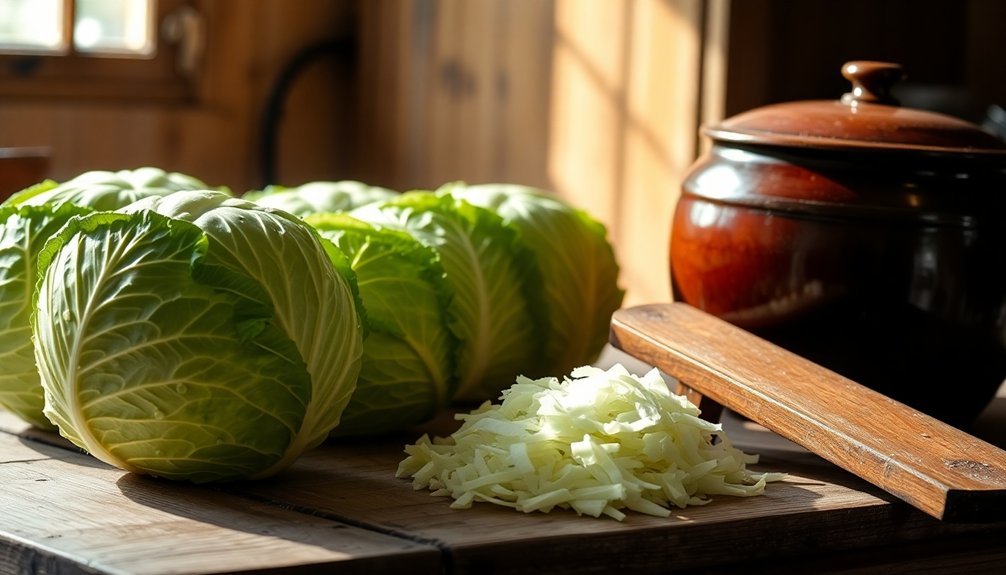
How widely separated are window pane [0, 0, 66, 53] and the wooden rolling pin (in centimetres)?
237

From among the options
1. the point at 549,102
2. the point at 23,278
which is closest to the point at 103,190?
the point at 23,278

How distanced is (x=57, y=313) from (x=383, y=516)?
29 centimetres

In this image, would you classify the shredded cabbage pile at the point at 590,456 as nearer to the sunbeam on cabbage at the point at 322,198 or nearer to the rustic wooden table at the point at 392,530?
the rustic wooden table at the point at 392,530

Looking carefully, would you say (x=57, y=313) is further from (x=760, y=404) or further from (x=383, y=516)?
(x=760, y=404)

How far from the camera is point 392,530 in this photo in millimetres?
876

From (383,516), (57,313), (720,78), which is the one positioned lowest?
(383,516)

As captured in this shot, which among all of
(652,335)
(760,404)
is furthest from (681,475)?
(652,335)

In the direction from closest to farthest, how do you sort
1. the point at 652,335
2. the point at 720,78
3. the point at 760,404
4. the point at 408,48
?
the point at 760,404
the point at 652,335
the point at 720,78
the point at 408,48

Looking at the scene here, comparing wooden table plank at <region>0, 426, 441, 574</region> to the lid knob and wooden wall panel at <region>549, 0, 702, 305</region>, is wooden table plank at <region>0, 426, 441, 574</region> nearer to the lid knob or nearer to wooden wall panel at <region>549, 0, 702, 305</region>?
the lid knob

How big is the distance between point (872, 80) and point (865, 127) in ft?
0.35

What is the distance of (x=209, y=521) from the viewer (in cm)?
89

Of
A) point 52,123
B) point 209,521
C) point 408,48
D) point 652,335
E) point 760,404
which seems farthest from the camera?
point 408,48

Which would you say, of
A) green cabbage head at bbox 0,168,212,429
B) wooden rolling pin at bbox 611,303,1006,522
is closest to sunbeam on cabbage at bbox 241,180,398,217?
green cabbage head at bbox 0,168,212,429

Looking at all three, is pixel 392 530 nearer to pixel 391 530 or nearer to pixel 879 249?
pixel 391 530
